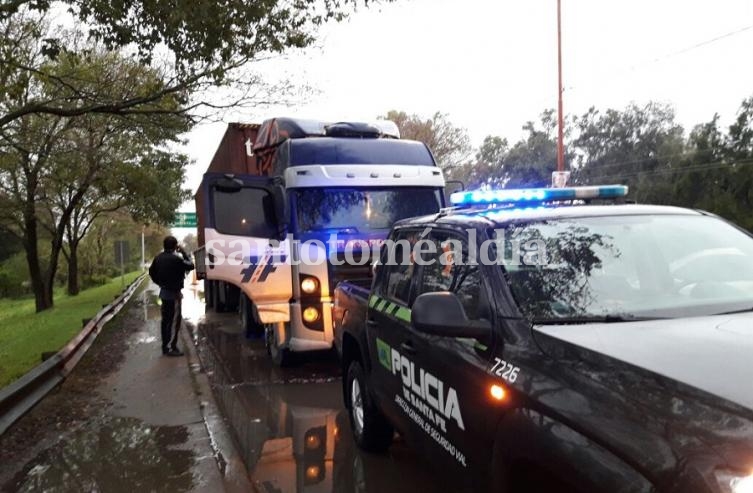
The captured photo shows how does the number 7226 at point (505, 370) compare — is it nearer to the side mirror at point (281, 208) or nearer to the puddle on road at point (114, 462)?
the puddle on road at point (114, 462)

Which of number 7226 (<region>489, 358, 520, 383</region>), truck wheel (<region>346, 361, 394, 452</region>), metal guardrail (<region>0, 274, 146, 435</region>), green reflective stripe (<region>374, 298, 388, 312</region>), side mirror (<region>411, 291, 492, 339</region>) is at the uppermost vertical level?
side mirror (<region>411, 291, 492, 339</region>)

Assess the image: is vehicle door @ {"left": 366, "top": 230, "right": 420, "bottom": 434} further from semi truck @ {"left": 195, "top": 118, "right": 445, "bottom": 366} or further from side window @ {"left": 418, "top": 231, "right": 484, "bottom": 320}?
semi truck @ {"left": 195, "top": 118, "right": 445, "bottom": 366}

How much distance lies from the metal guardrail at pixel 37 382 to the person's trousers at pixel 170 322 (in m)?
1.30

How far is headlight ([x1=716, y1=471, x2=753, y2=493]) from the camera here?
153 centimetres

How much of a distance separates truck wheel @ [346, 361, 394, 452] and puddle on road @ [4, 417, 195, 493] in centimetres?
131

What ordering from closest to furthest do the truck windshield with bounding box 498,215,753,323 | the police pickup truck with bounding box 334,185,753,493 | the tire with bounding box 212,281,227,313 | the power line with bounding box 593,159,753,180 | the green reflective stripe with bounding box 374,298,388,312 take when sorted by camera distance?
the police pickup truck with bounding box 334,185,753,493 → the truck windshield with bounding box 498,215,753,323 → the green reflective stripe with bounding box 374,298,388,312 → the tire with bounding box 212,281,227,313 → the power line with bounding box 593,159,753,180

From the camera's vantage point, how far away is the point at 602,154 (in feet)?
105

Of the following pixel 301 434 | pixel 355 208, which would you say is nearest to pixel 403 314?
pixel 301 434

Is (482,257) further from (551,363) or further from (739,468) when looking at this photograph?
(739,468)

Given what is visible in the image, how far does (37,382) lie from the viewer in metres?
7.18

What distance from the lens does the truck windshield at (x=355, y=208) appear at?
296 inches

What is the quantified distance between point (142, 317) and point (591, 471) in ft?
49.3

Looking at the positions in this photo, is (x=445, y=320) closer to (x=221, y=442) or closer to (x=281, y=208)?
(x=221, y=442)

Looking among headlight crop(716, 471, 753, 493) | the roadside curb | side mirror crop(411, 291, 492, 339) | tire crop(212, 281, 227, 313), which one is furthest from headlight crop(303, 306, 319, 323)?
tire crop(212, 281, 227, 313)
